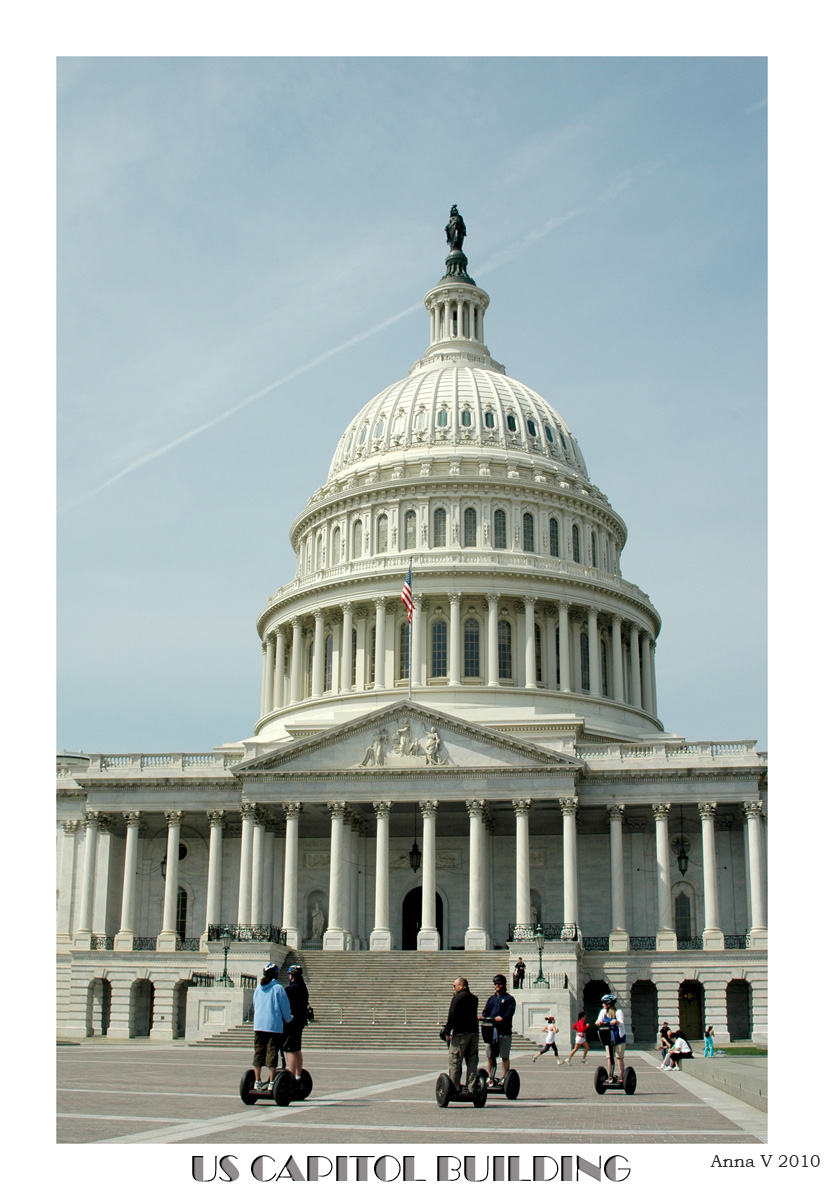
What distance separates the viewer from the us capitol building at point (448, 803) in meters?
61.6

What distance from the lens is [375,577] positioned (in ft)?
270

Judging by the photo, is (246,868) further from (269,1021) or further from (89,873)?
(269,1021)

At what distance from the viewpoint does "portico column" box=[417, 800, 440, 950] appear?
60.9 m

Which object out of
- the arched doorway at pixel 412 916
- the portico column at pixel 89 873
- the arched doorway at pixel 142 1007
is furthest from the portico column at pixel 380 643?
the arched doorway at pixel 142 1007

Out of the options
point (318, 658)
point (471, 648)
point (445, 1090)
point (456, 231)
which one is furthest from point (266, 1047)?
point (456, 231)

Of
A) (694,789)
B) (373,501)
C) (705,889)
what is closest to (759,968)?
(705,889)

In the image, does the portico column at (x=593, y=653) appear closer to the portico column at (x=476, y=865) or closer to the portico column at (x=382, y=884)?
the portico column at (x=476, y=865)

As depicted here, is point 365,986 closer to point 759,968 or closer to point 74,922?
point 759,968

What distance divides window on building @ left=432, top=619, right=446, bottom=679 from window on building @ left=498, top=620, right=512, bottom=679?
350cm

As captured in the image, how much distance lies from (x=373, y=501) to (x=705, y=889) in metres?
37.1

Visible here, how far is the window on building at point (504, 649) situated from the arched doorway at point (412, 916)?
15943 mm

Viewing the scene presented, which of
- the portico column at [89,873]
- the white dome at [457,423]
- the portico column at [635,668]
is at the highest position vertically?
the white dome at [457,423]

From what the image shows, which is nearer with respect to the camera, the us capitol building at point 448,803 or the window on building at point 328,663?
the us capitol building at point 448,803

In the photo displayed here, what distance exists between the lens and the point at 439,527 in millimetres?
86562
